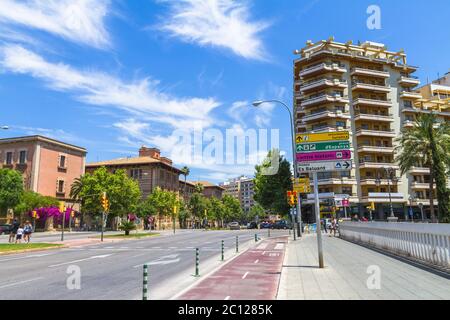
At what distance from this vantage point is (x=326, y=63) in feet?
203

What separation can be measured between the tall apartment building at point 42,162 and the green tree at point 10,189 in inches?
180

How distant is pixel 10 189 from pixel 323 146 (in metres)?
52.0

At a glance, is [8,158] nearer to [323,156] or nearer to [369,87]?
[369,87]

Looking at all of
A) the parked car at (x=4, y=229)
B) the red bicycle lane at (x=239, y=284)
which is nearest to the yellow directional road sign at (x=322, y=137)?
the red bicycle lane at (x=239, y=284)

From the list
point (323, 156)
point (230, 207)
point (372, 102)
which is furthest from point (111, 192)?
point (230, 207)

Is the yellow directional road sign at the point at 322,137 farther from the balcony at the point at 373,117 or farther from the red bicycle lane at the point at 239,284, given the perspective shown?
the balcony at the point at 373,117

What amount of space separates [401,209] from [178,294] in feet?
200

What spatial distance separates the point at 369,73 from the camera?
63.1m

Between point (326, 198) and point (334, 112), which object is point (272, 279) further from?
point (334, 112)

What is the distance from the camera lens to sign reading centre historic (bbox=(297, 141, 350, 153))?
12.6 m

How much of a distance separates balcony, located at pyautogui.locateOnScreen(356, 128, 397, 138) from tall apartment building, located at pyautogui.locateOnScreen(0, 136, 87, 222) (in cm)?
5012

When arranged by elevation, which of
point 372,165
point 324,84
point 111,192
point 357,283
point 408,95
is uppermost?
point 324,84

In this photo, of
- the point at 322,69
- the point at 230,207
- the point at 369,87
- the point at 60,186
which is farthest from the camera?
the point at 230,207

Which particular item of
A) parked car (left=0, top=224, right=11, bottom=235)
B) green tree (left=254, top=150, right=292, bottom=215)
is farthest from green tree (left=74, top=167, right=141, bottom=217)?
green tree (left=254, top=150, right=292, bottom=215)
